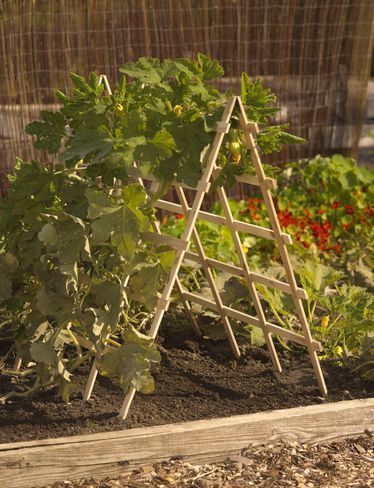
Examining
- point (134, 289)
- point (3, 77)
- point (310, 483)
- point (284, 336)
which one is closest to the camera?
point (310, 483)

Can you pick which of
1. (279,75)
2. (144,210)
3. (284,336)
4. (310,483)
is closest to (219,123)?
(144,210)

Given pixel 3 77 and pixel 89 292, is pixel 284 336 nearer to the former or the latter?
pixel 89 292

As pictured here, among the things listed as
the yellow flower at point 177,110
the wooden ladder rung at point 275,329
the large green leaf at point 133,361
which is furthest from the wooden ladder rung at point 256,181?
the large green leaf at point 133,361

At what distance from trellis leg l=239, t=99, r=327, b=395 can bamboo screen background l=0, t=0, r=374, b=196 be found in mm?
2483

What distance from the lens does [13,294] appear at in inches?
156

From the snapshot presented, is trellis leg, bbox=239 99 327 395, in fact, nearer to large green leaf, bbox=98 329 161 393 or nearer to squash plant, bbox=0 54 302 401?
squash plant, bbox=0 54 302 401

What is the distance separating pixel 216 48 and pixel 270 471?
370 cm

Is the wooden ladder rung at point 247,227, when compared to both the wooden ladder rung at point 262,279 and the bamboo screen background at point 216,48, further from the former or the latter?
the bamboo screen background at point 216,48

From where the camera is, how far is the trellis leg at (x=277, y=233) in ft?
11.8

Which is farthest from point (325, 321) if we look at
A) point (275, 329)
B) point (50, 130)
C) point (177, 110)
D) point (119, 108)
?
point (50, 130)

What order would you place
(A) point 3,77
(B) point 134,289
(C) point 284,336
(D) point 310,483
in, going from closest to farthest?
1. (D) point 310,483
2. (B) point 134,289
3. (C) point 284,336
4. (A) point 3,77

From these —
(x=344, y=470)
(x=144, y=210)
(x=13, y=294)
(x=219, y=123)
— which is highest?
(x=219, y=123)

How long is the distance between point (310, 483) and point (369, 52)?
184 inches

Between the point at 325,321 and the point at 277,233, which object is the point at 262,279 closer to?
the point at 277,233
